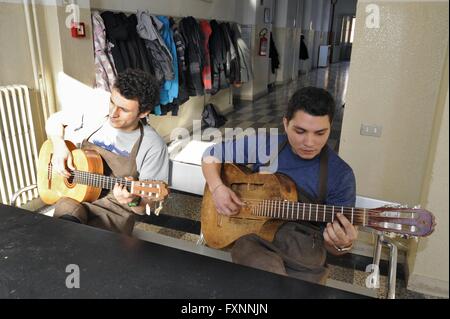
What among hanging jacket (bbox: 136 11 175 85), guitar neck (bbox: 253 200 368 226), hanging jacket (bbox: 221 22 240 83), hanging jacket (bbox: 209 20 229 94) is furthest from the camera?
hanging jacket (bbox: 221 22 240 83)

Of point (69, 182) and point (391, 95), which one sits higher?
point (391, 95)

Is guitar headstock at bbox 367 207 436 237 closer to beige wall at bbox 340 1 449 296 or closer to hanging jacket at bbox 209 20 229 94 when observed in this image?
beige wall at bbox 340 1 449 296

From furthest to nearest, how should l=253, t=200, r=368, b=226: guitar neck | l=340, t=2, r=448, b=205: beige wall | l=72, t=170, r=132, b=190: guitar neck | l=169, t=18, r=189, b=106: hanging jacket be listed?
l=169, t=18, r=189, b=106: hanging jacket
l=72, t=170, r=132, b=190: guitar neck
l=253, t=200, r=368, b=226: guitar neck
l=340, t=2, r=448, b=205: beige wall

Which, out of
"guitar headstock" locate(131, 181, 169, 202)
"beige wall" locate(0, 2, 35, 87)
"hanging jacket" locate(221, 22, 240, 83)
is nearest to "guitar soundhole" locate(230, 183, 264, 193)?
"guitar headstock" locate(131, 181, 169, 202)

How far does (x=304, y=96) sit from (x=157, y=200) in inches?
15.7

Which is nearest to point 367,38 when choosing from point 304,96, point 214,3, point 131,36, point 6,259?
point 304,96

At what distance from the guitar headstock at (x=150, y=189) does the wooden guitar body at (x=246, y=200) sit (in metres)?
0.10

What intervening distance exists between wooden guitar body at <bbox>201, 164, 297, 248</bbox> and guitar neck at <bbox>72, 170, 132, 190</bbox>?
0.20 meters

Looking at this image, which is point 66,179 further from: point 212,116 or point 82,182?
point 212,116

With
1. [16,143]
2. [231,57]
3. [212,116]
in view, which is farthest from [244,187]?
[231,57]

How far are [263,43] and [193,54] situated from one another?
2151mm

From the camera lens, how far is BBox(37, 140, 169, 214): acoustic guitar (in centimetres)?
76

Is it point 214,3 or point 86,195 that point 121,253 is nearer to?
point 86,195

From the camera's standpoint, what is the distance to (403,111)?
0.48 meters
